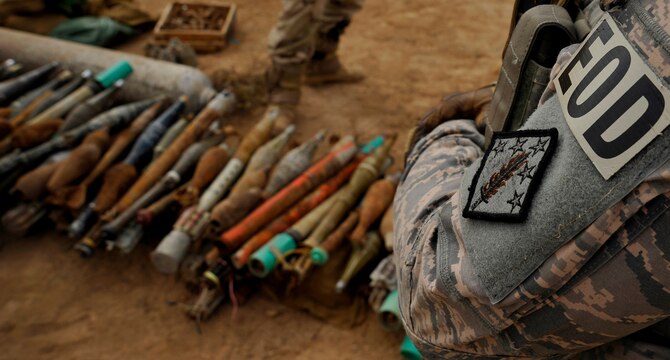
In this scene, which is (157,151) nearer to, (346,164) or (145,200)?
(145,200)

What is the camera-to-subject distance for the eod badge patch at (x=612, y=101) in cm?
90

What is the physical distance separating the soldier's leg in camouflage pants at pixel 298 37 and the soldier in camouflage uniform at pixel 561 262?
327 cm

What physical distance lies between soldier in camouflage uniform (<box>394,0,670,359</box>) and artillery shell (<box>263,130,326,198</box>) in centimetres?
215

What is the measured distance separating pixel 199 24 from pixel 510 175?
5445 millimetres

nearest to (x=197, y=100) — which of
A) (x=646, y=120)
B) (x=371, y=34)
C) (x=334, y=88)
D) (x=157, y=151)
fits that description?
(x=157, y=151)

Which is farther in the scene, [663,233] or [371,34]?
[371,34]

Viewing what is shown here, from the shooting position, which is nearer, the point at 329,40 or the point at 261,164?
the point at 261,164

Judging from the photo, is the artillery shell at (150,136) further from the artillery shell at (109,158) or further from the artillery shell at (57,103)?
the artillery shell at (57,103)

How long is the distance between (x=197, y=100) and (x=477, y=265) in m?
3.58

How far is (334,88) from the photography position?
5258 mm

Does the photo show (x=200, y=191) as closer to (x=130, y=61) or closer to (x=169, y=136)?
(x=169, y=136)

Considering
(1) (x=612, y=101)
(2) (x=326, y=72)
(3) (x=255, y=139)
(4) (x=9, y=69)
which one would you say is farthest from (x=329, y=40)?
(1) (x=612, y=101)

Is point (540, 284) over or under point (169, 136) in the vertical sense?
over

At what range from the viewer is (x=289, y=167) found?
358 cm
